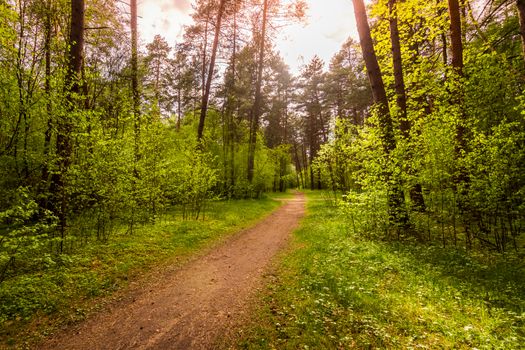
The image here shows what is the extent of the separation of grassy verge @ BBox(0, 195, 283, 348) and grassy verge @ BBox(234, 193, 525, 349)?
3135 millimetres

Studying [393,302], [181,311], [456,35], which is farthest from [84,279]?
[456,35]

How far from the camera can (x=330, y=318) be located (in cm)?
421

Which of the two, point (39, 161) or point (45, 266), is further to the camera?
point (39, 161)

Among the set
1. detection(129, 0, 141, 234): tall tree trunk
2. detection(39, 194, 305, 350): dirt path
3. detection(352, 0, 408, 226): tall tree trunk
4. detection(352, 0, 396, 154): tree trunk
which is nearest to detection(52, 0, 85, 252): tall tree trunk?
detection(129, 0, 141, 234): tall tree trunk

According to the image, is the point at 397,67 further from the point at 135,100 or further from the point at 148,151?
the point at 135,100

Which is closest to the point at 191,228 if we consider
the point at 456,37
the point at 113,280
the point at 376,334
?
the point at 113,280

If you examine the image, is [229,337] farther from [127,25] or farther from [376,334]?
[127,25]

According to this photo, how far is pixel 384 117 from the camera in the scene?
8.11m

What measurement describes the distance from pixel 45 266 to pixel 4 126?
3.30 metres

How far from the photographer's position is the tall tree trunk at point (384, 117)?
7.78 meters

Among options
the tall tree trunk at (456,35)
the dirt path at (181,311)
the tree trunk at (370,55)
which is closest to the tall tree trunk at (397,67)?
the tree trunk at (370,55)

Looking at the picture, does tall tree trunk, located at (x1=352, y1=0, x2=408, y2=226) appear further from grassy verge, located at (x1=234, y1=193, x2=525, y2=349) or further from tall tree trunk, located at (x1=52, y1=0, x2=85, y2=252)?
tall tree trunk, located at (x1=52, y1=0, x2=85, y2=252)

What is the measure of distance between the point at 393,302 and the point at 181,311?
383 cm

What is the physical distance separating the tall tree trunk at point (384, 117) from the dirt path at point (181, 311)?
4.23 metres
